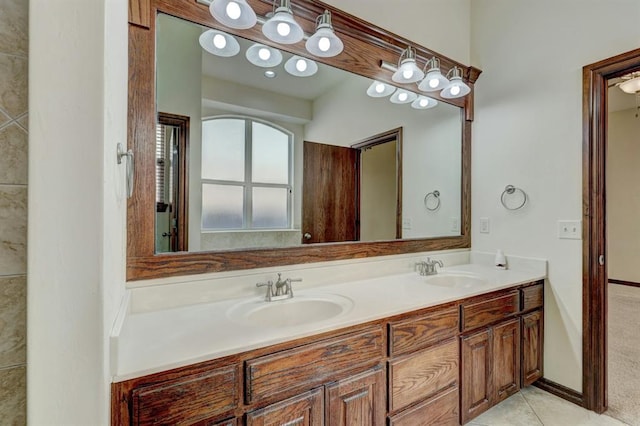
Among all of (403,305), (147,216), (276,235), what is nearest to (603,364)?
(403,305)

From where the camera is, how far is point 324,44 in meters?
1.67

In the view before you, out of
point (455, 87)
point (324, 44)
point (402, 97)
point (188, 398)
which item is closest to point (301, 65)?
point (324, 44)

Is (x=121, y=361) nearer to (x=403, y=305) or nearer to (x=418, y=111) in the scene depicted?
(x=403, y=305)

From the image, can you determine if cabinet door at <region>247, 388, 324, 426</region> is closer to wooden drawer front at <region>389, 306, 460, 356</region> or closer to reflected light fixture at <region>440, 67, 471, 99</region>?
wooden drawer front at <region>389, 306, 460, 356</region>

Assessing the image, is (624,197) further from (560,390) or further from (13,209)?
(13,209)

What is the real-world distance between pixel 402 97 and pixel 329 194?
941 millimetres

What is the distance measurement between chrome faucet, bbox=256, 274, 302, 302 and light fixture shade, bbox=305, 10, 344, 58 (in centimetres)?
124

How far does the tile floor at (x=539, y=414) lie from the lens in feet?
5.71

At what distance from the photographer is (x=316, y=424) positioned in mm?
1104

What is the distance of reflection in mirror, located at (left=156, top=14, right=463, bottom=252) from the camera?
1.46m

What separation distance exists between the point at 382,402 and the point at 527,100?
7.17ft

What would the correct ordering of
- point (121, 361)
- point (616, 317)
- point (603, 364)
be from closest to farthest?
point (121, 361), point (603, 364), point (616, 317)

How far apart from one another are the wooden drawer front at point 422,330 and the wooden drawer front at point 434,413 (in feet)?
0.90

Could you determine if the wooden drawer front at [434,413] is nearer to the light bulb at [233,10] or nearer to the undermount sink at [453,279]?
the undermount sink at [453,279]
